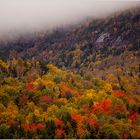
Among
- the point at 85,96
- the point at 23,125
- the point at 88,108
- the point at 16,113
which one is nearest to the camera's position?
the point at 23,125

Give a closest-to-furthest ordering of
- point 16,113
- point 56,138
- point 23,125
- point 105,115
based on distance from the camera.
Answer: point 56,138 → point 23,125 → point 16,113 → point 105,115

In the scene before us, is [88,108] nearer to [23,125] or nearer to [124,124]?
[124,124]

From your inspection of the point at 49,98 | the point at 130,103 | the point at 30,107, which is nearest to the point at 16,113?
the point at 30,107

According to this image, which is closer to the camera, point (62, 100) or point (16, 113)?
point (16, 113)

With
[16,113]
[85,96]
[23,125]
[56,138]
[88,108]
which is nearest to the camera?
[56,138]

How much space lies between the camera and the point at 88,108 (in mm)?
180125

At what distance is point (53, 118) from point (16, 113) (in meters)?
14.2

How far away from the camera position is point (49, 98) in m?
180

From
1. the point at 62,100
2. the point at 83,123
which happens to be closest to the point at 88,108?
the point at 62,100

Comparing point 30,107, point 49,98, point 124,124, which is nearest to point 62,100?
point 49,98

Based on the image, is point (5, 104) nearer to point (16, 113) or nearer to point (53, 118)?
point (16, 113)

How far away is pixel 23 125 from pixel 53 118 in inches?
545

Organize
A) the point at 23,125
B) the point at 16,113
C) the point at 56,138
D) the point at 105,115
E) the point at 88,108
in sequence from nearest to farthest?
the point at 56,138, the point at 23,125, the point at 16,113, the point at 105,115, the point at 88,108

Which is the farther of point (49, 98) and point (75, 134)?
point (49, 98)
